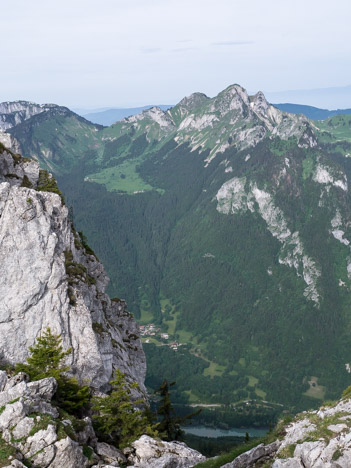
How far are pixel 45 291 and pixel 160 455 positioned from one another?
95.0 feet

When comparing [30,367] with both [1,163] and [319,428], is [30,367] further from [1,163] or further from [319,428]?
[1,163]

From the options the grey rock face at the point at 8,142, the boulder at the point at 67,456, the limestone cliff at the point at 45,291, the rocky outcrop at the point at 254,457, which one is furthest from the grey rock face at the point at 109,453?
the grey rock face at the point at 8,142

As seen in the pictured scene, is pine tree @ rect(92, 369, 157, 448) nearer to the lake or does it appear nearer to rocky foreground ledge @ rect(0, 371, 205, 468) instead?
rocky foreground ledge @ rect(0, 371, 205, 468)

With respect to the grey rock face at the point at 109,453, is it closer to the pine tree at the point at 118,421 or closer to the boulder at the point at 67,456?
the pine tree at the point at 118,421

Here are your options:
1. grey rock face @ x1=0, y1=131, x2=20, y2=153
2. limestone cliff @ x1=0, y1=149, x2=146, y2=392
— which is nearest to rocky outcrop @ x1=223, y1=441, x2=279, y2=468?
limestone cliff @ x1=0, y1=149, x2=146, y2=392

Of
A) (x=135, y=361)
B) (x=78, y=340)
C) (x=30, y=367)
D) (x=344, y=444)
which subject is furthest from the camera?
(x=135, y=361)

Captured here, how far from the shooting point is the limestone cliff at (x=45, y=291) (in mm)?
55688

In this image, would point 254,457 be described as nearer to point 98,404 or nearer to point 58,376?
point 98,404

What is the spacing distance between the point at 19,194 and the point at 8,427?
38.8 metres

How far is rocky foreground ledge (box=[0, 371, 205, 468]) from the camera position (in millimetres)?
34372

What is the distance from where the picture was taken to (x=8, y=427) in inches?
1398

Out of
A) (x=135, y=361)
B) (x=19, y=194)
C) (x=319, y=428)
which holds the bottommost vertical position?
(x=135, y=361)

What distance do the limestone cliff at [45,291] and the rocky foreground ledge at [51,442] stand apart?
9916 millimetres

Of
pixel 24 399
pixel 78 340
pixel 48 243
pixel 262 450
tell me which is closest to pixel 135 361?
pixel 78 340
